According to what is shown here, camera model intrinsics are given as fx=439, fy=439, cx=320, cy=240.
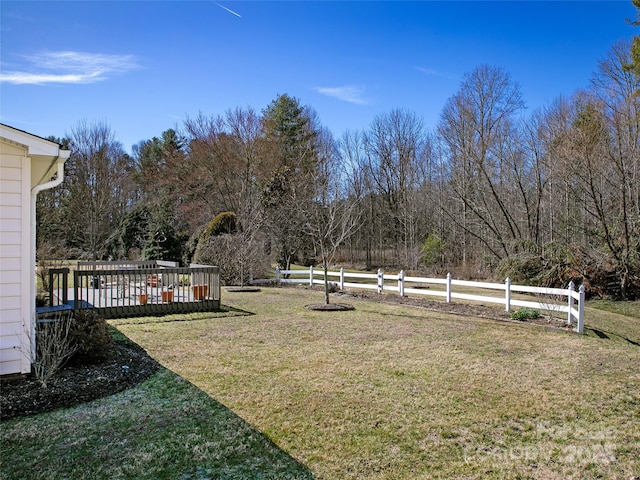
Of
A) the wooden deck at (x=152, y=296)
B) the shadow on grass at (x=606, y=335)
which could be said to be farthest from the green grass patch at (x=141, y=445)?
the shadow on grass at (x=606, y=335)

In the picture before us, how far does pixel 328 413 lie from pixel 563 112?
19.1m

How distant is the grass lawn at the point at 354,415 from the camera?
11.2ft

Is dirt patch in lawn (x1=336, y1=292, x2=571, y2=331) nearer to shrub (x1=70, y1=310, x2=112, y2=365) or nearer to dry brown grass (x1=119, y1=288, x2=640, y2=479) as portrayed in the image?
dry brown grass (x1=119, y1=288, x2=640, y2=479)

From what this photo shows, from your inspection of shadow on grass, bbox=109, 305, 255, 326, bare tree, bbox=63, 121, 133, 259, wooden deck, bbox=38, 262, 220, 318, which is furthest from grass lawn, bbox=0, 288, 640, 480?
bare tree, bbox=63, 121, 133, 259

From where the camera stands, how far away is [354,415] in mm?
4426

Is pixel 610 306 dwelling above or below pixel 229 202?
below

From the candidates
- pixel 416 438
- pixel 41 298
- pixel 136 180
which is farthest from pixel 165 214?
pixel 416 438

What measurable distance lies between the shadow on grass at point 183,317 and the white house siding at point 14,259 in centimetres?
424

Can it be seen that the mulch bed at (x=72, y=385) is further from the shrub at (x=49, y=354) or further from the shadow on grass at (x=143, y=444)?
the shadow on grass at (x=143, y=444)

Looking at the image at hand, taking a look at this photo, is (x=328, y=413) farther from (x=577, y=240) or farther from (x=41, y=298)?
(x=577, y=240)

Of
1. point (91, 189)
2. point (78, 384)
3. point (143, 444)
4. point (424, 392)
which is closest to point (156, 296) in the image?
point (78, 384)

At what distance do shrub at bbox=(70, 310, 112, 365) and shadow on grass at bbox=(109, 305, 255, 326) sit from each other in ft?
10.9

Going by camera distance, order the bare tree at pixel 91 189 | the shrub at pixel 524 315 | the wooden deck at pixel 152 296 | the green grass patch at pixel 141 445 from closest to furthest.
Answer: the green grass patch at pixel 141 445 < the wooden deck at pixel 152 296 < the shrub at pixel 524 315 < the bare tree at pixel 91 189

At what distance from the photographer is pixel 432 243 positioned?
27109 mm
